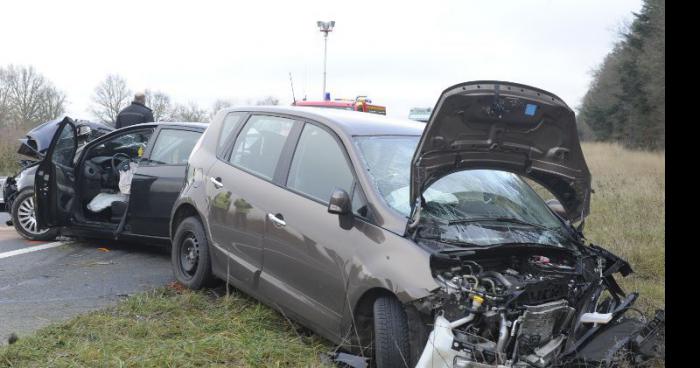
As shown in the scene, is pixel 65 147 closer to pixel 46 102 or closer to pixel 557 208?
pixel 557 208

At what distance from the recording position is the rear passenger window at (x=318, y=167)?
4094 mm

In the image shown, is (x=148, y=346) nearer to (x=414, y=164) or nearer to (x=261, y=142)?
(x=261, y=142)

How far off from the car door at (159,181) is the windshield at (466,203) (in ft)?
9.56

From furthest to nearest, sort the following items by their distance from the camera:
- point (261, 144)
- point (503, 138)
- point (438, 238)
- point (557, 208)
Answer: point (261, 144)
point (557, 208)
point (503, 138)
point (438, 238)

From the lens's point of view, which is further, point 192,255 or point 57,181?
point 57,181

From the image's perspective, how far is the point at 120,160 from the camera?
302 inches

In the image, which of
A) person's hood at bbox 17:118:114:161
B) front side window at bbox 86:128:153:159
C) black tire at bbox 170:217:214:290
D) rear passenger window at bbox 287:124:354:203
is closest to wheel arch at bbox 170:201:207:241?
black tire at bbox 170:217:214:290

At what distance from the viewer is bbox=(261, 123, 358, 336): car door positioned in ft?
12.5

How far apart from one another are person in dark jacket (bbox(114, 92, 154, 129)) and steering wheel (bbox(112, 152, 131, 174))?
223 cm

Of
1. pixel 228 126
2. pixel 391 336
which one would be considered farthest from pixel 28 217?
pixel 391 336

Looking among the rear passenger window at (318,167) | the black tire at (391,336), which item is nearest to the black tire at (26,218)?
the rear passenger window at (318,167)

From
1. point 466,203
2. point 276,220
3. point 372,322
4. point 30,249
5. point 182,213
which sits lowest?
point 30,249

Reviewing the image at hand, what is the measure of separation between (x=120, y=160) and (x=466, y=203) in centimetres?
528

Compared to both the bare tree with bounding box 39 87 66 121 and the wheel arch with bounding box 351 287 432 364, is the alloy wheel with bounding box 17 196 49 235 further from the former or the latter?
the bare tree with bounding box 39 87 66 121
